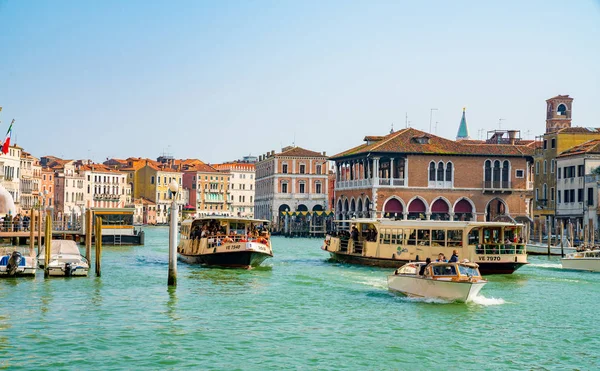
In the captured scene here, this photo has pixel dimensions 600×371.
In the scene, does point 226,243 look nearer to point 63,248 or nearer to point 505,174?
point 63,248

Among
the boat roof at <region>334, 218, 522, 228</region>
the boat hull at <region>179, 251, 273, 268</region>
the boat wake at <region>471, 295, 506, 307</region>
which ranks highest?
the boat roof at <region>334, 218, 522, 228</region>

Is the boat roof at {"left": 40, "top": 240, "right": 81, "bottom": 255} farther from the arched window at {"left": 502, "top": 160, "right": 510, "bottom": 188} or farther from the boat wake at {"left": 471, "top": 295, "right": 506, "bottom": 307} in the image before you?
the arched window at {"left": 502, "top": 160, "right": 510, "bottom": 188}

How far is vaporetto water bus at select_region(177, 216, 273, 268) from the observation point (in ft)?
90.2

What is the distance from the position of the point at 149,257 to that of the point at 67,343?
71.9 ft

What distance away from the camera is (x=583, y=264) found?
1184 inches

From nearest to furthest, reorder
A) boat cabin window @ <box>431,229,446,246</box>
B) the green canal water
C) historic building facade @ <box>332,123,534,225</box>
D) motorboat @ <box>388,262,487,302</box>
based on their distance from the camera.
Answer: the green canal water → motorboat @ <box>388,262,487,302</box> → boat cabin window @ <box>431,229,446,246</box> → historic building facade @ <box>332,123,534,225</box>

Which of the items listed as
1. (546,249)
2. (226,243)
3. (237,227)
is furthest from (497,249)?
(546,249)

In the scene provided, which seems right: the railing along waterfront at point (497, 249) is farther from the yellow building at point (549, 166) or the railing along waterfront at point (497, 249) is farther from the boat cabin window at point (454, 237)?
the yellow building at point (549, 166)

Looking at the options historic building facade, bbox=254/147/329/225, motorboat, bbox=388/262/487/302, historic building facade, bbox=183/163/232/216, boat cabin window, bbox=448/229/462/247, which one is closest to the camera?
motorboat, bbox=388/262/487/302

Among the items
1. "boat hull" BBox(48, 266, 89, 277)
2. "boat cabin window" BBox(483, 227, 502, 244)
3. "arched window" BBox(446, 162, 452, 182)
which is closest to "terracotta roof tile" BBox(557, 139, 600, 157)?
"arched window" BBox(446, 162, 452, 182)

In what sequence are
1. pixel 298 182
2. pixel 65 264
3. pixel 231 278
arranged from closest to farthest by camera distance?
pixel 65 264 → pixel 231 278 → pixel 298 182

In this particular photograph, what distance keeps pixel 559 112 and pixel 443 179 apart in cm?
2007

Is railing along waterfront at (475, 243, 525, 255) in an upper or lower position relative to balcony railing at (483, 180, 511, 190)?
lower

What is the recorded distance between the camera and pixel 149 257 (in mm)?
36344
